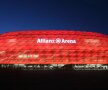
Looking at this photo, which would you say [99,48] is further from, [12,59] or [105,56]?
[12,59]

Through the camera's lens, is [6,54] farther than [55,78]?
Yes

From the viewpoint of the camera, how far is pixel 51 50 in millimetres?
69062

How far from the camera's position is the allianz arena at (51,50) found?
222 ft

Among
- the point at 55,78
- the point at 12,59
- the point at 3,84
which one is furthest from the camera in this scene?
the point at 12,59

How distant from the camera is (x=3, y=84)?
77.9 feet

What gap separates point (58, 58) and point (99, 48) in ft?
40.8

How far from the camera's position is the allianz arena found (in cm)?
6775

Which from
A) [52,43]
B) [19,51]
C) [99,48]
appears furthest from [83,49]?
[19,51]

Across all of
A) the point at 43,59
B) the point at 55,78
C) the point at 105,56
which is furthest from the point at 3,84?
the point at 105,56

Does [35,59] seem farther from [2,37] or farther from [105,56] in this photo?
[105,56]

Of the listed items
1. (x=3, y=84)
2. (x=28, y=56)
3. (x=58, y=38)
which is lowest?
(x=3, y=84)

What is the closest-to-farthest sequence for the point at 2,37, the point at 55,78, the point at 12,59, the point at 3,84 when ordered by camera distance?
the point at 3,84, the point at 55,78, the point at 12,59, the point at 2,37

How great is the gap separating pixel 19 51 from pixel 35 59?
5085 millimetres

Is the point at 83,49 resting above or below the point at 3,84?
above
